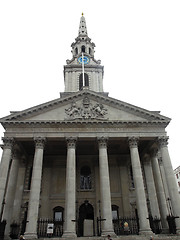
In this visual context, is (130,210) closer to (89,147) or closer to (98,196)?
(98,196)

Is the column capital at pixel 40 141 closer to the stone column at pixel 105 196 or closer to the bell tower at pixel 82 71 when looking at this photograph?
the stone column at pixel 105 196

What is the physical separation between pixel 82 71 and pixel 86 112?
16989 millimetres

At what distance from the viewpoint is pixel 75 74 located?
1522 inches

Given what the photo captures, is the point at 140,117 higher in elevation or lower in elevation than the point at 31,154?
higher

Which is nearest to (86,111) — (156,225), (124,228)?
(124,228)

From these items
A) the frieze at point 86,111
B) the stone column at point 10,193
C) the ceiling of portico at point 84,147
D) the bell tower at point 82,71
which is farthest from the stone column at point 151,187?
the stone column at point 10,193

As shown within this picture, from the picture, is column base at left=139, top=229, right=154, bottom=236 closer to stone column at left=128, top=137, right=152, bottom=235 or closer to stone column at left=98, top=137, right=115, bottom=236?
stone column at left=128, top=137, right=152, bottom=235

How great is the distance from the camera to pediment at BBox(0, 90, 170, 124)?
74.3 ft

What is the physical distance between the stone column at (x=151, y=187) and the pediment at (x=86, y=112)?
6.18 metres

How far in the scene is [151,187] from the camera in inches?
970

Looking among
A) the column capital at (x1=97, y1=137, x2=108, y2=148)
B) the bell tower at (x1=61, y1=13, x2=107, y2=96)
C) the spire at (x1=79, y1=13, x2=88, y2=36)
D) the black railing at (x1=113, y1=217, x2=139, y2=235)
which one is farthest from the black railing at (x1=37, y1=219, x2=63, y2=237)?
the spire at (x1=79, y1=13, x2=88, y2=36)

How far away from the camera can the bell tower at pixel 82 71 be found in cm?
3672

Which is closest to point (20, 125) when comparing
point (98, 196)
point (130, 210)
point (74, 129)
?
point (74, 129)

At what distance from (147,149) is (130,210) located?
7.42m
